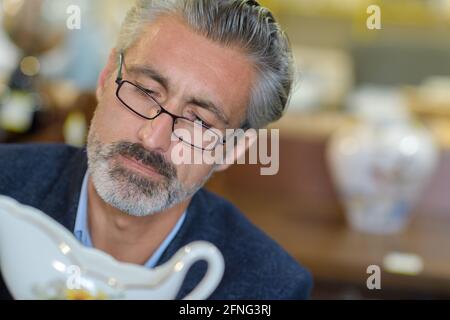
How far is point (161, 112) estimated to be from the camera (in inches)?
20.5

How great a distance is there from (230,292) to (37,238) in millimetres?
179

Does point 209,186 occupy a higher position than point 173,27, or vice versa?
point 173,27

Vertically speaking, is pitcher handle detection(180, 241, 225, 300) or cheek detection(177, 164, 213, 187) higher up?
cheek detection(177, 164, 213, 187)

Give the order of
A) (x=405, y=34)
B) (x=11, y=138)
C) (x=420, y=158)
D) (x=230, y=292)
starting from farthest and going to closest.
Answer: (x=405, y=34), (x=420, y=158), (x=11, y=138), (x=230, y=292)

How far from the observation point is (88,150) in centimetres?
55

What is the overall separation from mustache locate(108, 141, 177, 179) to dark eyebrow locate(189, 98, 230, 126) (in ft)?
0.13

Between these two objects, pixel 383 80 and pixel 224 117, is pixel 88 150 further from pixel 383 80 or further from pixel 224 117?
pixel 383 80

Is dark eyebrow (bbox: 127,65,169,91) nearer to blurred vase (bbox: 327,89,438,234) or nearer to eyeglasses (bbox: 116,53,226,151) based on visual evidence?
eyeglasses (bbox: 116,53,226,151)

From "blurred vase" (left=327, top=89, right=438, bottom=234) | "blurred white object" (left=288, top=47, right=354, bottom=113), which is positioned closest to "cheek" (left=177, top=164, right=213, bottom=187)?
"blurred vase" (left=327, top=89, right=438, bottom=234)

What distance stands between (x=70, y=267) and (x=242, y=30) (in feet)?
0.58

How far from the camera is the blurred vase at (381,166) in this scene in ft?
4.19

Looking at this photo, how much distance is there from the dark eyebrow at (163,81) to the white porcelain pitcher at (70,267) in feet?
0.28

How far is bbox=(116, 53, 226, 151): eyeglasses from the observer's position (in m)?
0.52

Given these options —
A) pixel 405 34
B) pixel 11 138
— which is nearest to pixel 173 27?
pixel 11 138
